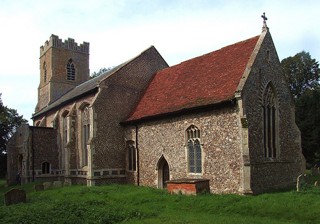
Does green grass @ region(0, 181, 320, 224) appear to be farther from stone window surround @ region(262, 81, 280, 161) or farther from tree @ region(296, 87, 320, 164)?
tree @ region(296, 87, 320, 164)

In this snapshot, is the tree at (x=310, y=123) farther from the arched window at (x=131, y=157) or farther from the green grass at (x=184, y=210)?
the green grass at (x=184, y=210)

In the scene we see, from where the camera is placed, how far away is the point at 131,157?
24000 millimetres

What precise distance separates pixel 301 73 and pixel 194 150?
35782mm

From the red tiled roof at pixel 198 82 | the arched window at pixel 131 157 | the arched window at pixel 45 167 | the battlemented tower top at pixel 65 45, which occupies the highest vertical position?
the battlemented tower top at pixel 65 45

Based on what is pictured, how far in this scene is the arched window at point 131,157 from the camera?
2356cm

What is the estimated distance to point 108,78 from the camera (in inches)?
963

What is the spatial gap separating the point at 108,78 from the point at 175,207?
40.3 feet

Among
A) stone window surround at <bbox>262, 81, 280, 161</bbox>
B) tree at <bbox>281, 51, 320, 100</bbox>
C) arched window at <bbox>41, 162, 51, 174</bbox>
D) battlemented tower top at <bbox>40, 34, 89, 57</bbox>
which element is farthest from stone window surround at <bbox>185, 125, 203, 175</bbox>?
tree at <bbox>281, 51, 320, 100</bbox>

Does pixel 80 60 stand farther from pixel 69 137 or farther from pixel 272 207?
pixel 272 207

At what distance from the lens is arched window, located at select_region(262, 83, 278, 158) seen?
60.5 ft

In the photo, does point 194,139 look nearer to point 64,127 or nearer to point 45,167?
point 64,127

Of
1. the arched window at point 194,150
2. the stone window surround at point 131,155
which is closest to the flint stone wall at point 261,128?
the arched window at point 194,150

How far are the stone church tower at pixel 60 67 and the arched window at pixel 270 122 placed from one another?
26351 mm

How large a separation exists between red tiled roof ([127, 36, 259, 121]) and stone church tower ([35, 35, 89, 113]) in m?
17.2
